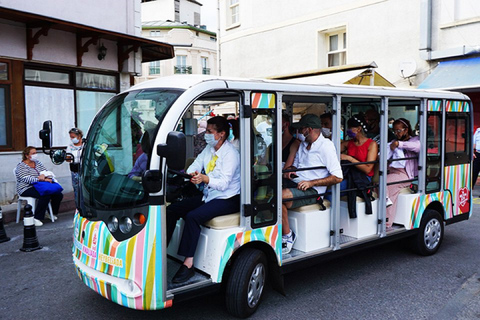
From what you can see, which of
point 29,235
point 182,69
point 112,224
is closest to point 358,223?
point 112,224

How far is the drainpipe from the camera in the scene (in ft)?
43.6

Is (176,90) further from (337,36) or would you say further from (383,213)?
(337,36)

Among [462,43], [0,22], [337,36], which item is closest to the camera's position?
[0,22]

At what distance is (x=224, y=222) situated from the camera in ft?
13.2

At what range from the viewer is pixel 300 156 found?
5133 millimetres

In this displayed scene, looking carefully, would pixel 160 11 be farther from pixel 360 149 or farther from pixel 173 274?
pixel 173 274

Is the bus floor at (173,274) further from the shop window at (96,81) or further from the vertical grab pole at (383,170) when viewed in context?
the shop window at (96,81)

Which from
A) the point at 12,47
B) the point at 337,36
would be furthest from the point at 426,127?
the point at 337,36

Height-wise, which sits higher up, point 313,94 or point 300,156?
point 313,94

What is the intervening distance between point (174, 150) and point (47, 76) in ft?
27.3

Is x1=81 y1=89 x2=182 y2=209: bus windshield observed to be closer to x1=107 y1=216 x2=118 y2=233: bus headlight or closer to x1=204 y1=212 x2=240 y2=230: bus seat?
x1=107 y1=216 x2=118 y2=233: bus headlight

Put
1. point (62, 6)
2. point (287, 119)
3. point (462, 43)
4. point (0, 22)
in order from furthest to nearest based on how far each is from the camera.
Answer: point (462, 43) → point (62, 6) → point (0, 22) → point (287, 119)

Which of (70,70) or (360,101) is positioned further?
(70,70)

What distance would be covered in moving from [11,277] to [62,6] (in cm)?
738
